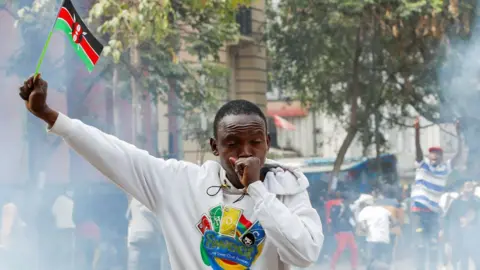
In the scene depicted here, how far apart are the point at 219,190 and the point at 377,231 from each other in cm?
710

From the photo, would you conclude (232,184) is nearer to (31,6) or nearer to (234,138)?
(234,138)

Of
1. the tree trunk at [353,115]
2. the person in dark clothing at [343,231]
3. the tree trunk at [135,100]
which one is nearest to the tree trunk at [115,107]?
the tree trunk at [135,100]

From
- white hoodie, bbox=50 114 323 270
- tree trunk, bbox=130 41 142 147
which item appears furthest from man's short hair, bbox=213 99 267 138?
tree trunk, bbox=130 41 142 147

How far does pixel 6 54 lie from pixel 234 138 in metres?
7.95

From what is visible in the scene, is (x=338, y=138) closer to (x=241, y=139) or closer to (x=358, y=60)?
(x=358, y=60)

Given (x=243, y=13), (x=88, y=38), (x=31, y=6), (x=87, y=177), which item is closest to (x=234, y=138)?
(x=88, y=38)

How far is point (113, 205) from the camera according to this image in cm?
1012

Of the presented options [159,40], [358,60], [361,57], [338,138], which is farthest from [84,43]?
[338,138]

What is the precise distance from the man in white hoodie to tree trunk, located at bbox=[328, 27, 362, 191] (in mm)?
12134

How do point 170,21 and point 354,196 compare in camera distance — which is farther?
point 354,196

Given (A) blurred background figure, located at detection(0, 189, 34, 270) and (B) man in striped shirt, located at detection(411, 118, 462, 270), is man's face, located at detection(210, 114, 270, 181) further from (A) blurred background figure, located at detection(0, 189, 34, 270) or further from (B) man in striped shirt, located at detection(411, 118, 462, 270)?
(B) man in striped shirt, located at detection(411, 118, 462, 270)

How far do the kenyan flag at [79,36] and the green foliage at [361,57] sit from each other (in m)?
10.7

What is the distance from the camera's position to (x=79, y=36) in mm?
2650

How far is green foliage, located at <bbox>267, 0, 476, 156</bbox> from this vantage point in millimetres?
13523
